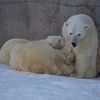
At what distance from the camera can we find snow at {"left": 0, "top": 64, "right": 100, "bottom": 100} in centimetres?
262

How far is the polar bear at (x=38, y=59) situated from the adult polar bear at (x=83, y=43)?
0.52 feet

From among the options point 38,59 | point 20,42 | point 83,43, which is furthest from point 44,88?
point 20,42

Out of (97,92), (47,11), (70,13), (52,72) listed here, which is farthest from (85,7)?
(97,92)

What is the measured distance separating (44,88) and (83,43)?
1270mm

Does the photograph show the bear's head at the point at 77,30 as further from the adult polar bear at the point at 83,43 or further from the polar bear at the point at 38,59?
the polar bear at the point at 38,59

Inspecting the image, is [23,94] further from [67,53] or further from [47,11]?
[47,11]

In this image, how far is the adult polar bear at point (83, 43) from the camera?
3.80m

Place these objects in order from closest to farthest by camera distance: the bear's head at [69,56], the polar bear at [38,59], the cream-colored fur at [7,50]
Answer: the polar bear at [38,59] < the bear's head at [69,56] < the cream-colored fur at [7,50]

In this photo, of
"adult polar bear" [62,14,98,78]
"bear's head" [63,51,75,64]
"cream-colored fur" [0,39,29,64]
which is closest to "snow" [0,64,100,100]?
"bear's head" [63,51,75,64]

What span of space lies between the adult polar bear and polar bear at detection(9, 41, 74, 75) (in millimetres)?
160

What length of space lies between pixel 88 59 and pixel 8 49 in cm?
114

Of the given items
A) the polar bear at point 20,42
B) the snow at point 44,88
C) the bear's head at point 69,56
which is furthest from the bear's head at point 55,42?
the snow at point 44,88

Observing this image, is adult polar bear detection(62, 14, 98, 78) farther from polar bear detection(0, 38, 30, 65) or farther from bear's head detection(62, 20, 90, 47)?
polar bear detection(0, 38, 30, 65)

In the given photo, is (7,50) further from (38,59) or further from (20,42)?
(38,59)
